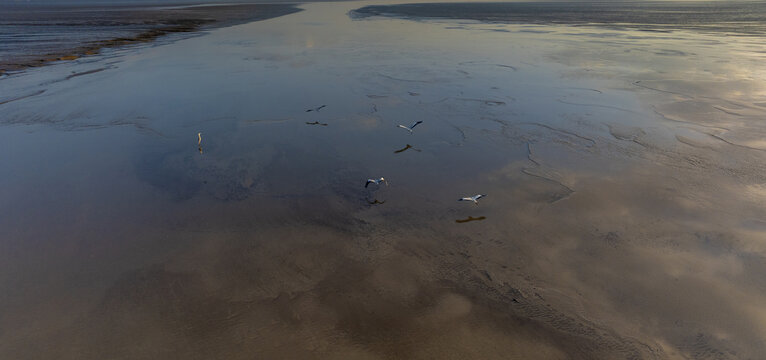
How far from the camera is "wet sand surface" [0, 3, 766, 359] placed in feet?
11.9

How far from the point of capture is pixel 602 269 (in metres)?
4.40

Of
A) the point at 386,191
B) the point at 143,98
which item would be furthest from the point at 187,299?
the point at 143,98

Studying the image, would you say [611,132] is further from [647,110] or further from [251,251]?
[251,251]

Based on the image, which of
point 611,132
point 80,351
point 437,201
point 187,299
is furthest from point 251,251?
point 611,132

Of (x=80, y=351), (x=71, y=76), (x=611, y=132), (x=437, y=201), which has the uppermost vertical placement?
(x=71, y=76)

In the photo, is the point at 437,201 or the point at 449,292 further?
the point at 437,201

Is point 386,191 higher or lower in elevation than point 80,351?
higher

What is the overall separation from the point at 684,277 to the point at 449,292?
266 centimetres

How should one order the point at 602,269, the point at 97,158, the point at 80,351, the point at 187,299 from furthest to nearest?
1. the point at 97,158
2. the point at 602,269
3. the point at 187,299
4. the point at 80,351

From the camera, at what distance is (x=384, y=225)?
5.33 metres

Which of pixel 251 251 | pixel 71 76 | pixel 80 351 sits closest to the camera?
pixel 80 351

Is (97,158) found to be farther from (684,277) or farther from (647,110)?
(647,110)

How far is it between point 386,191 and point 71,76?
599 inches

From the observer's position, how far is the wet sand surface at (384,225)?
11.9 ft
